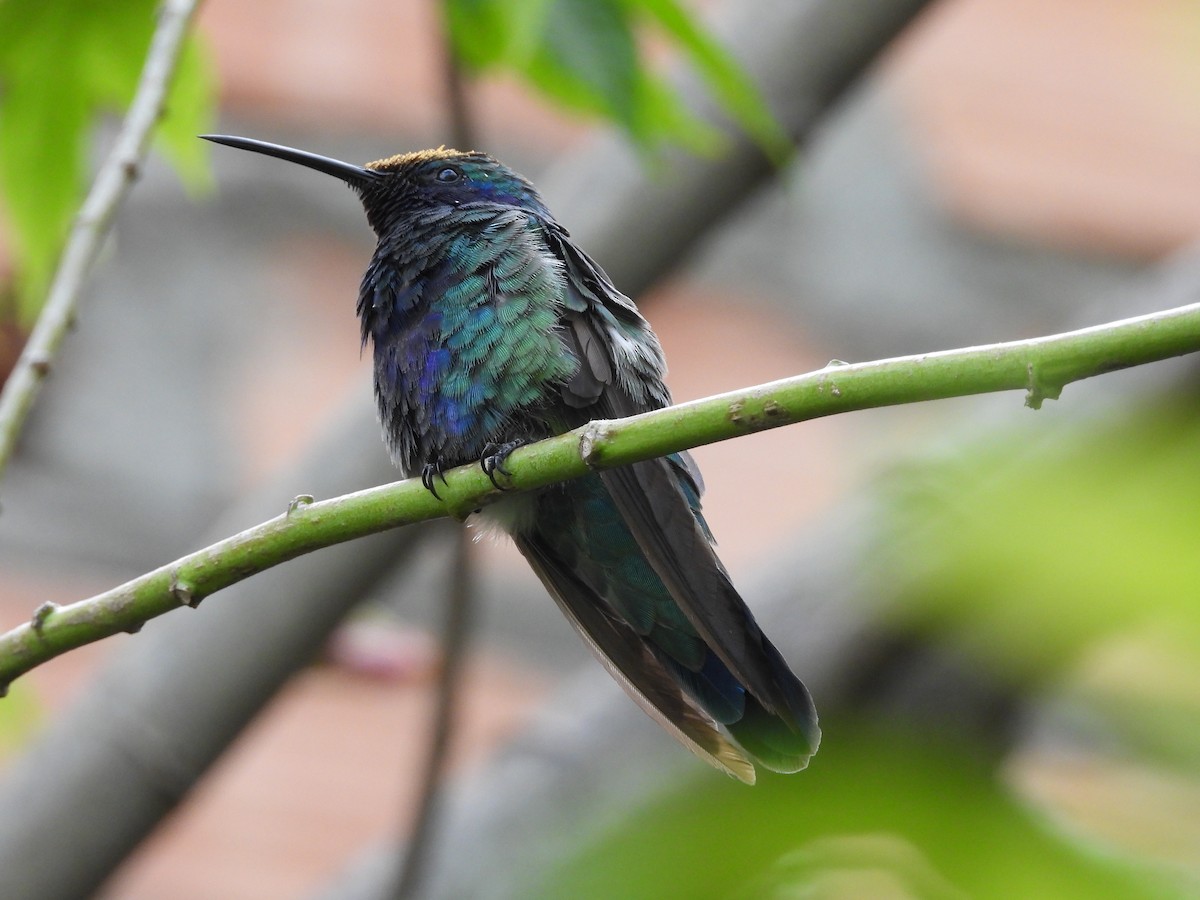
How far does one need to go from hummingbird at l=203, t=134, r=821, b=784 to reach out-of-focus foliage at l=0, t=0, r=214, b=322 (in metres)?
0.27

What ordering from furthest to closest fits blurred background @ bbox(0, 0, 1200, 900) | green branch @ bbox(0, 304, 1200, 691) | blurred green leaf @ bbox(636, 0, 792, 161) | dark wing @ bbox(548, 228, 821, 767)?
blurred green leaf @ bbox(636, 0, 792, 161)
dark wing @ bbox(548, 228, 821, 767)
blurred background @ bbox(0, 0, 1200, 900)
green branch @ bbox(0, 304, 1200, 691)

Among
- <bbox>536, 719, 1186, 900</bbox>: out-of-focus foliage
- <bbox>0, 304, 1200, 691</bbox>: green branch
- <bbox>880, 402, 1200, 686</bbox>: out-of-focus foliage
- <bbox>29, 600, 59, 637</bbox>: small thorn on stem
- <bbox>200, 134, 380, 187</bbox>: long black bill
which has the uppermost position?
<bbox>200, 134, 380, 187</bbox>: long black bill

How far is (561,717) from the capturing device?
3520 mm

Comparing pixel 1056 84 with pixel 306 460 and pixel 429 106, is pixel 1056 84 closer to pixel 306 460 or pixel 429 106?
pixel 429 106

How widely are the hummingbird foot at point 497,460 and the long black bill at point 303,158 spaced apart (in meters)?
0.71

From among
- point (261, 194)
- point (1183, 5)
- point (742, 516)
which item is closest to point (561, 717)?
point (1183, 5)

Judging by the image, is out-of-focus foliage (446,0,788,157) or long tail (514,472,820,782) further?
out-of-focus foliage (446,0,788,157)

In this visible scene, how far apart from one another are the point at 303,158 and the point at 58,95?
454 millimetres

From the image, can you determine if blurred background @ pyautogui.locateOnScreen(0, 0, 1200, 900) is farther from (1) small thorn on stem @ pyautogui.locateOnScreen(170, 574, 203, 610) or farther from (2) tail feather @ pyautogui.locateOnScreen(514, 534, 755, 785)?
(1) small thorn on stem @ pyautogui.locateOnScreen(170, 574, 203, 610)

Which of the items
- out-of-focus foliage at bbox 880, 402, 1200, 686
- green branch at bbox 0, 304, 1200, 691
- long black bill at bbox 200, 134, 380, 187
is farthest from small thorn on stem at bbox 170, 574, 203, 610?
long black bill at bbox 200, 134, 380, 187

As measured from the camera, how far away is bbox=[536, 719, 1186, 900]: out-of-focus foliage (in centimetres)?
159

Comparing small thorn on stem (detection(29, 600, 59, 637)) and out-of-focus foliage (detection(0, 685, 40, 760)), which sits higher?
out-of-focus foliage (detection(0, 685, 40, 760))

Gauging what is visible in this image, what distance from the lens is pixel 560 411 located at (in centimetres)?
245

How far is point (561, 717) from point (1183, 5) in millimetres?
2156
